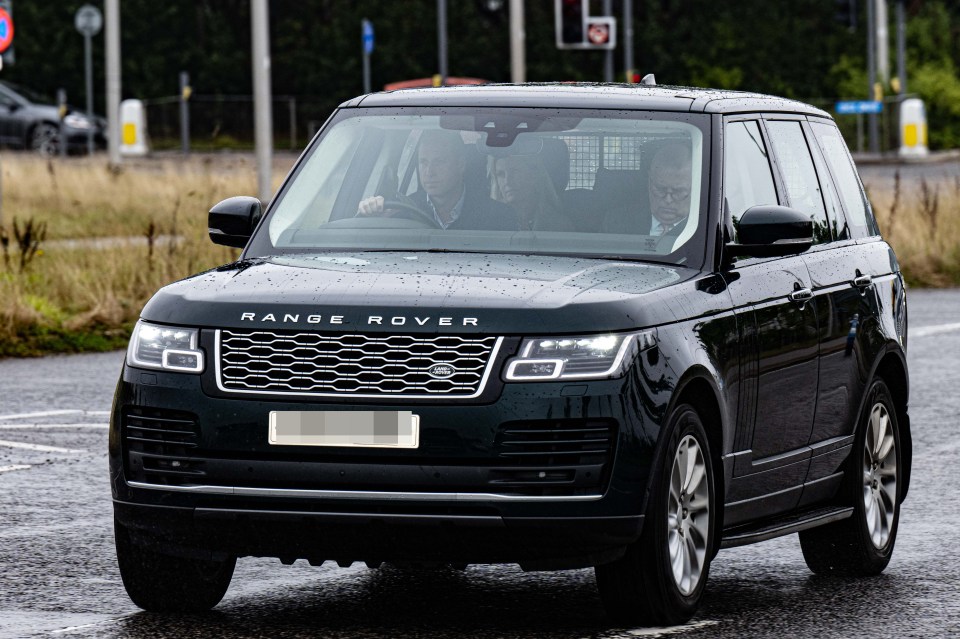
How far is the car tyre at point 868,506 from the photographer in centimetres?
834

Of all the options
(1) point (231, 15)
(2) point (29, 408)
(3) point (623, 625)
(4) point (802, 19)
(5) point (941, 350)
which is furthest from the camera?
(1) point (231, 15)

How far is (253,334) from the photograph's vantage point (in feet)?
21.5

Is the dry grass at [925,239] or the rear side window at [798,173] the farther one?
the dry grass at [925,239]

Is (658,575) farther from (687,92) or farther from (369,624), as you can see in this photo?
(687,92)

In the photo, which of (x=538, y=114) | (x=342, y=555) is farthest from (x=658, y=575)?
(x=538, y=114)

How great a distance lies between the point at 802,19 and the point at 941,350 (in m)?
49.8

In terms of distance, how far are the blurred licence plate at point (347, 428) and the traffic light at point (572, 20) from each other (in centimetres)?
2721

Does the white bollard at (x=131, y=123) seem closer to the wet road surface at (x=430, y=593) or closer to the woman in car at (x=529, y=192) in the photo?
the wet road surface at (x=430, y=593)

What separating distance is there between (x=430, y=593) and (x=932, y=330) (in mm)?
11957

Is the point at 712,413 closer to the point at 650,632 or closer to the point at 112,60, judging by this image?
the point at 650,632

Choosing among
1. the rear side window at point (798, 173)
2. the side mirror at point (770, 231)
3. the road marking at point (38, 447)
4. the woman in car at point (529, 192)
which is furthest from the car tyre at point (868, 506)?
the road marking at point (38, 447)

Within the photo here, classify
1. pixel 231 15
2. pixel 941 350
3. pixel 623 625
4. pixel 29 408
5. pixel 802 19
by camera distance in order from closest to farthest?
pixel 623 625, pixel 29 408, pixel 941 350, pixel 802 19, pixel 231 15

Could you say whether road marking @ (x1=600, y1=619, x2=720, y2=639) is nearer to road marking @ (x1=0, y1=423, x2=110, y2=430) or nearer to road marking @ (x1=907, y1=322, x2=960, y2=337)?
road marking @ (x1=0, y1=423, x2=110, y2=430)

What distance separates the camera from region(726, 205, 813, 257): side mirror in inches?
293
